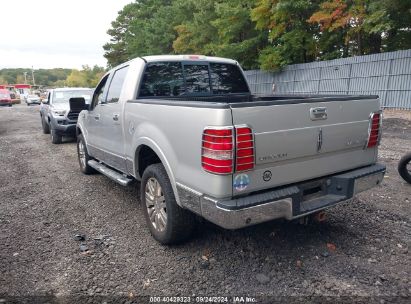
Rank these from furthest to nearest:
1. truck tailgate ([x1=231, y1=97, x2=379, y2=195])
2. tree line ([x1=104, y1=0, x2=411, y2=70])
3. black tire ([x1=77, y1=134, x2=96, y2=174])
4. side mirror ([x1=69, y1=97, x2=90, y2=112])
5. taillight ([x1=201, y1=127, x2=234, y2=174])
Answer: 1. tree line ([x1=104, y1=0, x2=411, y2=70])
2. black tire ([x1=77, y1=134, x2=96, y2=174])
3. side mirror ([x1=69, y1=97, x2=90, y2=112])
4. truck tailgate ([x1=231, y1=97, x2=379, y2=195])
5. taillight ([x1=201, y1=127, x2=234, y2=174])

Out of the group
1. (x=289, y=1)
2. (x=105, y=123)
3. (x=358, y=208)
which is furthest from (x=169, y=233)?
(x=289, y=1)

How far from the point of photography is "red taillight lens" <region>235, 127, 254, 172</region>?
8.50 ft

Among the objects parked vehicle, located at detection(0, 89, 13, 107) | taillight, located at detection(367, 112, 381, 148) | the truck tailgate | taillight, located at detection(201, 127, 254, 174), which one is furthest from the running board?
parked vehicle, located at detection(0, 89, 13, 107)

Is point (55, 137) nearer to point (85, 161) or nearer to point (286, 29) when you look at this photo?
point (85, 161)

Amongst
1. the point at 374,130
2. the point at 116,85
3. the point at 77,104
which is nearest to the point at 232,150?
the point at 374,130

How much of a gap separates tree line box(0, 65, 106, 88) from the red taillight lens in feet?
406

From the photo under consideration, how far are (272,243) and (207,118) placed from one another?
5.48ft

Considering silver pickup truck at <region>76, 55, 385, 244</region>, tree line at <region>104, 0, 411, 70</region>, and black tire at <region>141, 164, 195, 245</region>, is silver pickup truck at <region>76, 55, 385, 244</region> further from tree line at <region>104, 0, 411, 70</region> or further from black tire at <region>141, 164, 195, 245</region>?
tree line at <region>104, 0, 411, 70</region>

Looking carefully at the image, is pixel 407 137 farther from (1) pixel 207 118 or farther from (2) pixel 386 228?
(1) pixel 207 118

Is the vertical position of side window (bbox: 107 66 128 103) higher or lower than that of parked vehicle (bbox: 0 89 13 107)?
higher

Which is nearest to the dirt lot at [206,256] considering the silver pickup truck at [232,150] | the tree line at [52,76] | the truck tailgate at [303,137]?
the silver pickup truck at [232,150]

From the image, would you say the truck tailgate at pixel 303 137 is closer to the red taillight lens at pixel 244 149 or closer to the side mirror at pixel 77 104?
the red taillight lens at pixel 244 149

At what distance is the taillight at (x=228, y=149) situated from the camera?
2.56m

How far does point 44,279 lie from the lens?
306cm
